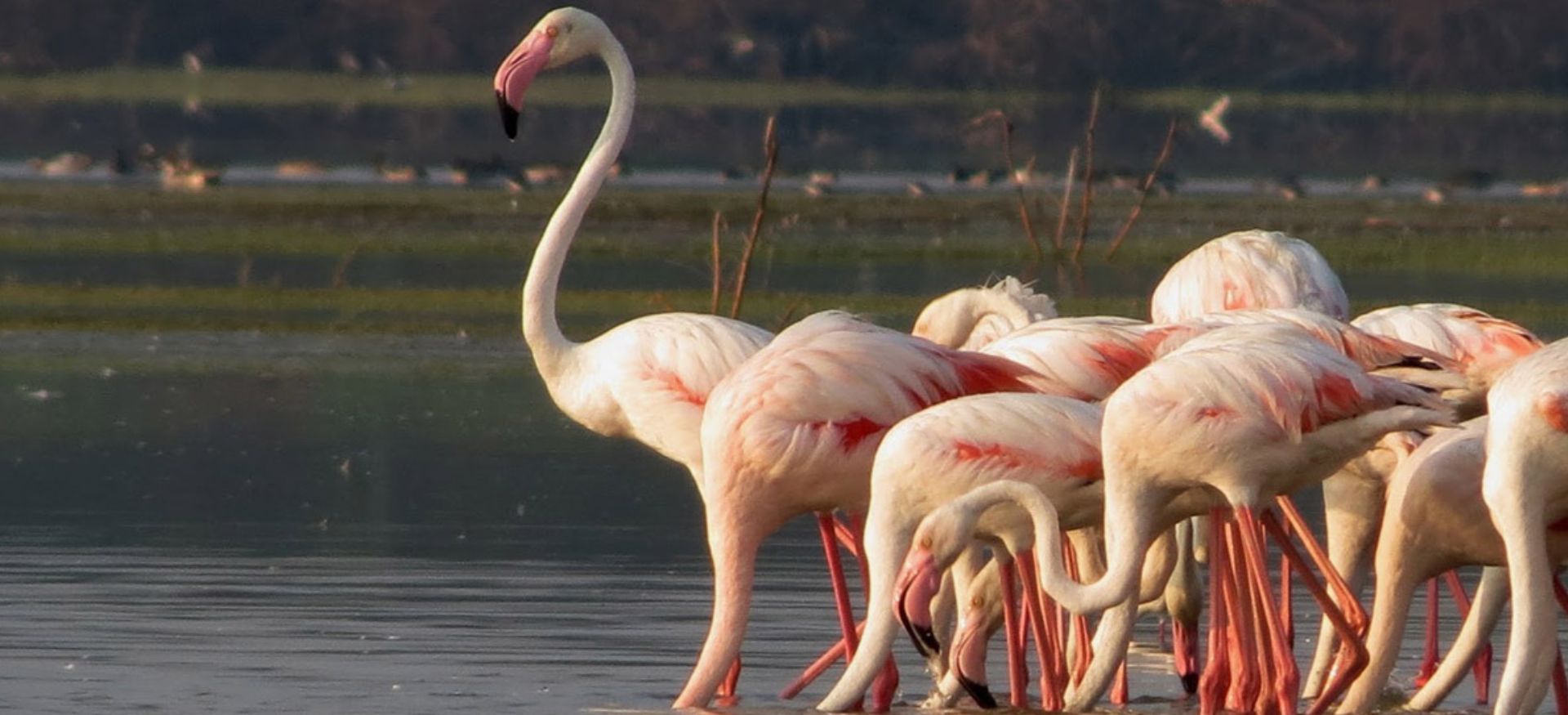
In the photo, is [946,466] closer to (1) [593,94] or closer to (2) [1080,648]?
(2) [1080,648]

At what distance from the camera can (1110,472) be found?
304 inches

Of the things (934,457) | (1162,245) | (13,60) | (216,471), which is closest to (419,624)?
(934,457)

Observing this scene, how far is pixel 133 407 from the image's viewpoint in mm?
15039

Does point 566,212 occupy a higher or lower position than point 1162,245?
higher

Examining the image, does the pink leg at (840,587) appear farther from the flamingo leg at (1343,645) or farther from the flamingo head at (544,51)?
the flamingo head at (544,51)

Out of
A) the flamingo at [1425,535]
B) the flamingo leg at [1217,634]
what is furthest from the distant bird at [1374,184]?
the flamingo at [1425,535]

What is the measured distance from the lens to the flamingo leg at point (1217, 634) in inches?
319

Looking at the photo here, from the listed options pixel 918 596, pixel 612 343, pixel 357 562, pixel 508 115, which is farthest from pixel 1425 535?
pixel 357 562

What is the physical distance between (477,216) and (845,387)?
22799 mm

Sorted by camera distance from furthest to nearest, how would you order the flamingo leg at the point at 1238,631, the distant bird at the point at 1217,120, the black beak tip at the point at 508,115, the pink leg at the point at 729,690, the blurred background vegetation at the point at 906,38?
the blurred background vegetation at the point at 906,38
the distant bird at the point at 1217,120
the black beak tip at the point at 508,115
the pink leg at the point at 729,690
the flamingo leg at the point at 1238,631

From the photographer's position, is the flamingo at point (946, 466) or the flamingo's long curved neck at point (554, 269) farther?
the flamingo's long curved neck at point (554, 269)

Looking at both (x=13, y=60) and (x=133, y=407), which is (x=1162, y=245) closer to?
(x=133, y=407)

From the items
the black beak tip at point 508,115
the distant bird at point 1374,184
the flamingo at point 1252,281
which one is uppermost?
the black beak tip at point 508,115

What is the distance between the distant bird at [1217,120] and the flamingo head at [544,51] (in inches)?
1870
